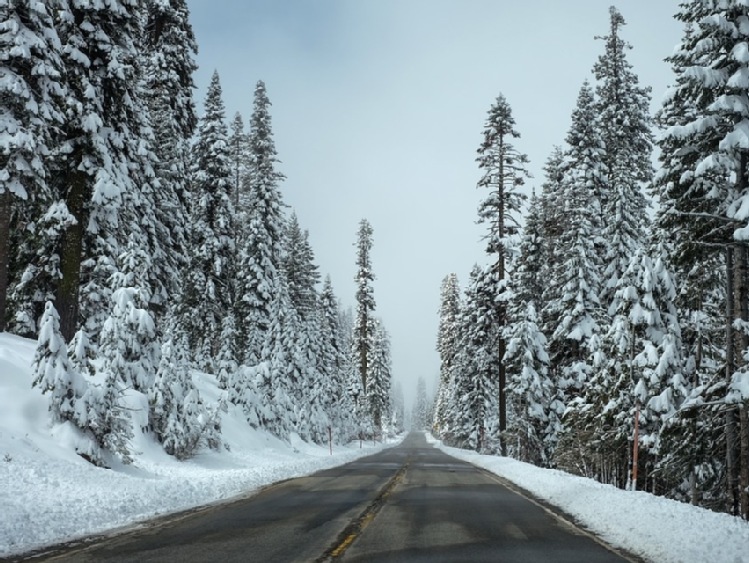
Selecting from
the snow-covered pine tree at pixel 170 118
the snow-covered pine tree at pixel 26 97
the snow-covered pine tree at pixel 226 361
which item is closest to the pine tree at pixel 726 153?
the snow-covered pine tree at pixel 26 97

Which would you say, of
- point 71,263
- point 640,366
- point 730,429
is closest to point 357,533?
point 730,429

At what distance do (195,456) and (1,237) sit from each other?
1030 centimetres

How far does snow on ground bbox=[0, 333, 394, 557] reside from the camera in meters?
9.91

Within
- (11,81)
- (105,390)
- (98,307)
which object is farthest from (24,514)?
(98,307)

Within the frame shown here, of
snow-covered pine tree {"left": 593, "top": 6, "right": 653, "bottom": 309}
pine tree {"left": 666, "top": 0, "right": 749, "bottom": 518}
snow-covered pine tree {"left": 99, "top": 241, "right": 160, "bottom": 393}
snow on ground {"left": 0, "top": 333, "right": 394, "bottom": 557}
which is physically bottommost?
snow on ground {"left": 0, "top": 333, "right": 394, "bottom": 557}

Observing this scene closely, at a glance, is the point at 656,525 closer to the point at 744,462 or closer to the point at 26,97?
the point at 744,462

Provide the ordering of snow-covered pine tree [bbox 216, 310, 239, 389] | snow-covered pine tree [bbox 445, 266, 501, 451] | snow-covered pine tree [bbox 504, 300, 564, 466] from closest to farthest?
1. snow-covered pine tree [bbox 504, 300, 564, 466]
2. snow-covered pine tree [bbox 216, 310, 239, 389]
3. snow-covered pine tree [bbox 445, 266, 501, 451]

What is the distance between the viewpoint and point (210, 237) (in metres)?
38.4

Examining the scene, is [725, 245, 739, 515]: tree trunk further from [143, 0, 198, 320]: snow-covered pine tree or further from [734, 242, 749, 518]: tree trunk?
[143, 0, 198, 320]: snow-covered pine tree

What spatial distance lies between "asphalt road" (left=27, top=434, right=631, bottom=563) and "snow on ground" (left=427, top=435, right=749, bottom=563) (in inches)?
22.6

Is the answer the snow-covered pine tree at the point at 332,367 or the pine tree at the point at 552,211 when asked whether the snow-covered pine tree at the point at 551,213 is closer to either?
the pine tree at the point at 552,211

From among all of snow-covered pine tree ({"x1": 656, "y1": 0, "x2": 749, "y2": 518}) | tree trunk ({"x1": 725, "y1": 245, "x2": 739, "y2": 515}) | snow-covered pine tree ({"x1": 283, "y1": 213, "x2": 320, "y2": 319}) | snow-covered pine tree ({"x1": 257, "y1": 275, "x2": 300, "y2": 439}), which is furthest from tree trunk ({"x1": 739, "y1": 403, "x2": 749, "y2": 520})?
snow-covered pine tree ({"x1": 283, "y1": 213, "x2": 320, "y2": 319})

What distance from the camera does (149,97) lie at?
102 feet

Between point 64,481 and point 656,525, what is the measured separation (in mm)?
11441
